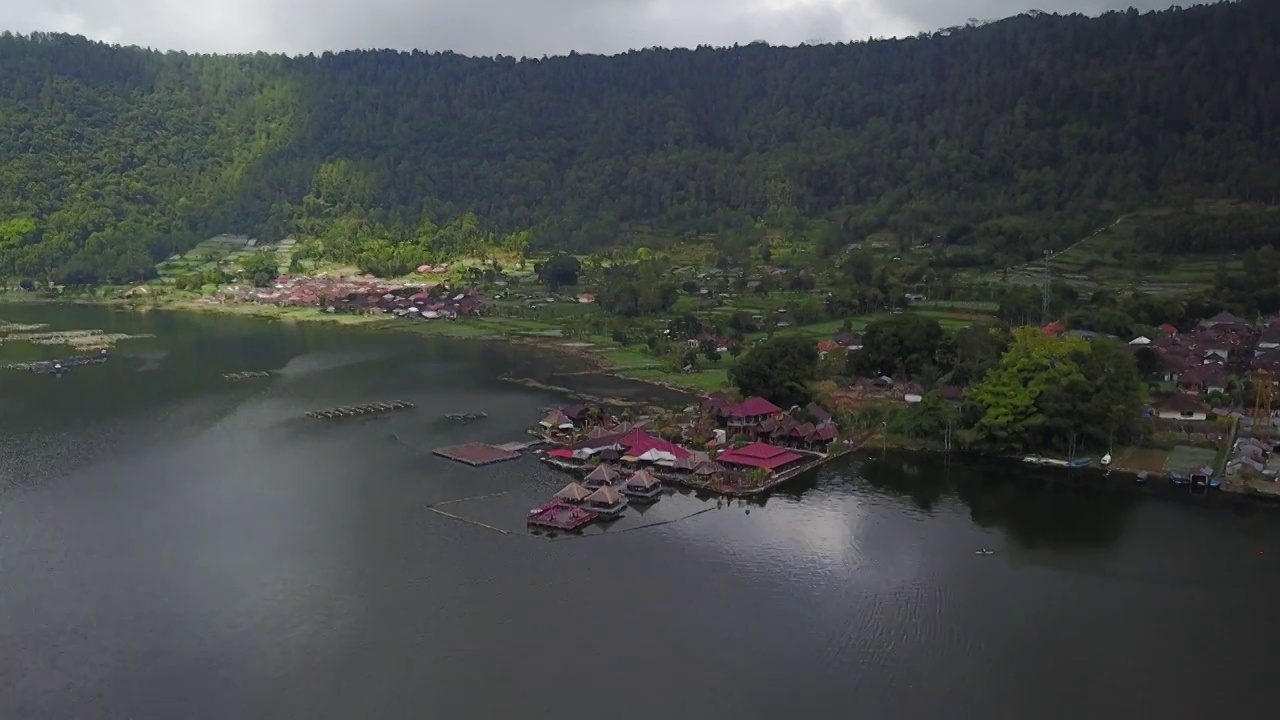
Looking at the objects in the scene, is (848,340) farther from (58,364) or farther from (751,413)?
(58,364)

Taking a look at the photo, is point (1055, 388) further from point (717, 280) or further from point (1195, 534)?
point (717, 280)

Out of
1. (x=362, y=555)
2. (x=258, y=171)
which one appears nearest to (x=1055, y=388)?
(x=362, y=555)

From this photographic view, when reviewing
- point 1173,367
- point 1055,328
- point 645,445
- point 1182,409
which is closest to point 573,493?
point 645,445

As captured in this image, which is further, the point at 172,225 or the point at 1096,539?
the point at 172,225

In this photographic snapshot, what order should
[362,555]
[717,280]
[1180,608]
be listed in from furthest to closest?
[717,280] → [362,555] → [1180,608]

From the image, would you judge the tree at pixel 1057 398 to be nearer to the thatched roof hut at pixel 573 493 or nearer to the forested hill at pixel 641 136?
the thatched roof hut at pixel 573 493

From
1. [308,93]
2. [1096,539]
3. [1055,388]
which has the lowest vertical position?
[1096,539]
